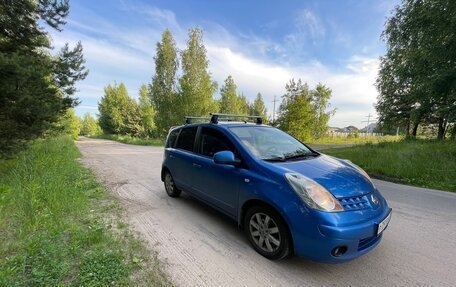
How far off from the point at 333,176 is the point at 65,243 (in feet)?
11.6

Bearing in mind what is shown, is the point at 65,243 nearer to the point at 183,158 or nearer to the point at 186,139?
the point at 183,158

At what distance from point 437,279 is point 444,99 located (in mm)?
10090

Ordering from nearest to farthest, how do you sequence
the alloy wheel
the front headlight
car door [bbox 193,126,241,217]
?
the front headlight → the alloy wheel → car door [bbox 193,126,241,217]

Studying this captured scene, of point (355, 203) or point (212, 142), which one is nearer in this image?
point (355, 203)

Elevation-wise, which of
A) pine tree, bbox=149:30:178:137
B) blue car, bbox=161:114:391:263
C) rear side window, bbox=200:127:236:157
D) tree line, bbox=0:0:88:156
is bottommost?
blue car, bbox=161:114:391:263

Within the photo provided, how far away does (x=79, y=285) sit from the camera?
2.24m

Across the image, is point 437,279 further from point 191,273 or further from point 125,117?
point 125,117

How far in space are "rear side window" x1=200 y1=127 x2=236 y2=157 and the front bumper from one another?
5.12ft

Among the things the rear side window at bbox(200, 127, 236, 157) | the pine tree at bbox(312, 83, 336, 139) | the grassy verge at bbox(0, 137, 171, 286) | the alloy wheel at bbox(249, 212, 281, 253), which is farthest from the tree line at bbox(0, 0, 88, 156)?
the pine tree at bbox(312, 83, 336, 139)

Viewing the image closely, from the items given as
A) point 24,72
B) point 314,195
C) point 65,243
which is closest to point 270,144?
point 314,195

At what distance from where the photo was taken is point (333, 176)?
9.19 feet

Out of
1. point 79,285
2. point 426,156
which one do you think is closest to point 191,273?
point 79,285

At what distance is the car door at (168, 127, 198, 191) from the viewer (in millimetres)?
4410

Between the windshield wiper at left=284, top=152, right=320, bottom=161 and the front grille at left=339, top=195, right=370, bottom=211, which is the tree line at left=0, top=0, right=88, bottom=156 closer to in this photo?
the windshield wiper at left=284, top=152, right=320, bottom=161
